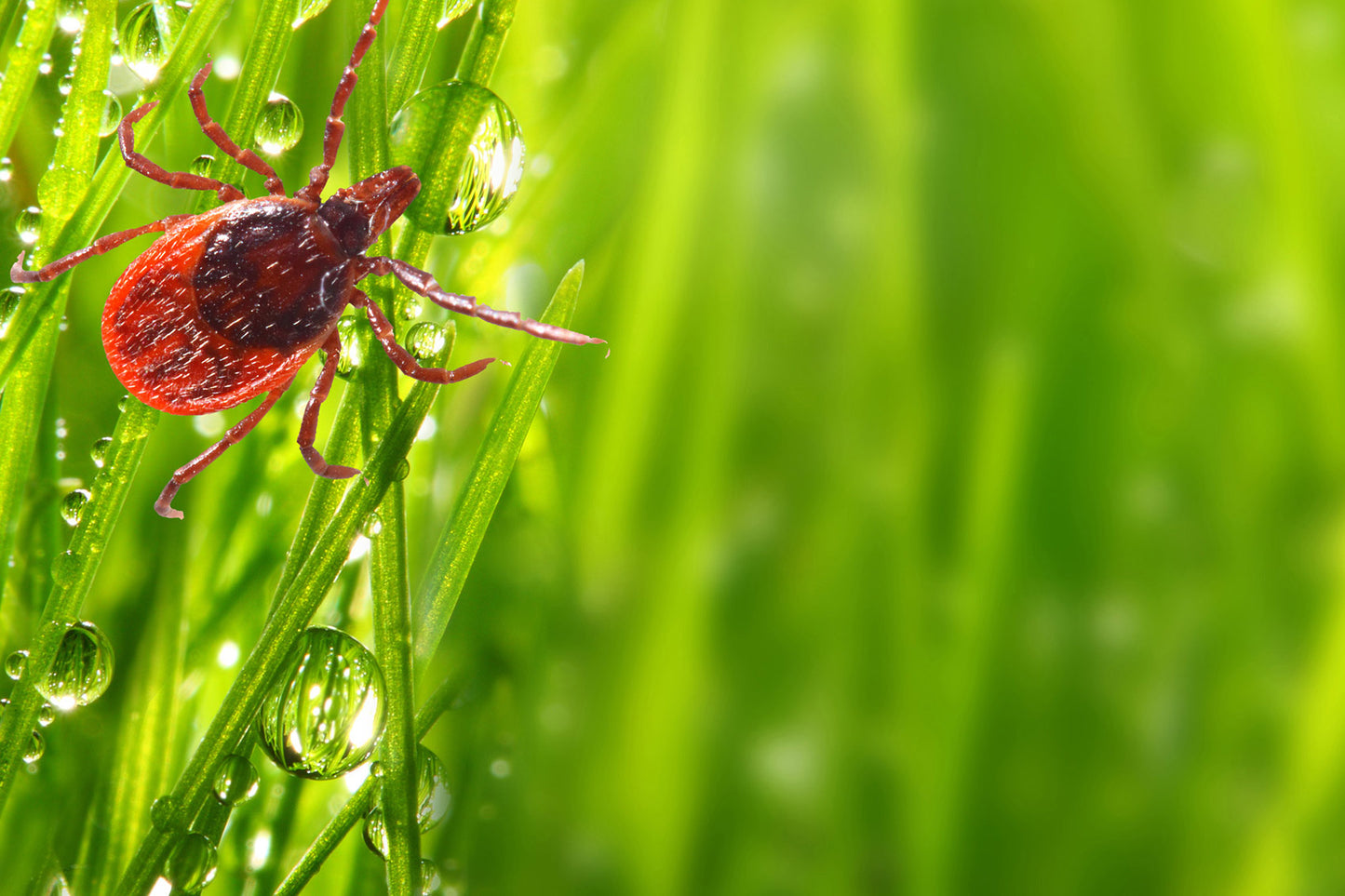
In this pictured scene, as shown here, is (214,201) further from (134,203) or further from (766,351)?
(766,351)

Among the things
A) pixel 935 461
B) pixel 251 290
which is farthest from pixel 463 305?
pixel 935 461

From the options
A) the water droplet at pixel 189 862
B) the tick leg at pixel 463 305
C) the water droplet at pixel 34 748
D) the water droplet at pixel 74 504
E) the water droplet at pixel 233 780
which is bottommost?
the water droplet at pixel 189 862

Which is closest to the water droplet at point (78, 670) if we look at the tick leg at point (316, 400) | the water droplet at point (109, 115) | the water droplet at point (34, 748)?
the water droplet at point (34, 748)

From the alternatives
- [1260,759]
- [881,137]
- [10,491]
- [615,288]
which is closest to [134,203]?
[10,491]

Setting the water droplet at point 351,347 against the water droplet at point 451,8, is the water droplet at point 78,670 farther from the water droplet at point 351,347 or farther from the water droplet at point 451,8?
the water droplet at point 451,8

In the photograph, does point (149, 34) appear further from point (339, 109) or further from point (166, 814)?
point (166, 814)

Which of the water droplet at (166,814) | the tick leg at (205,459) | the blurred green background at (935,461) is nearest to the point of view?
the water droplet at (166,814)
